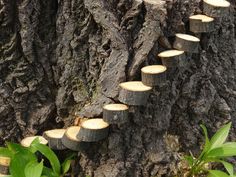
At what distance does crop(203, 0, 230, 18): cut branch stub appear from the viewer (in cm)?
310

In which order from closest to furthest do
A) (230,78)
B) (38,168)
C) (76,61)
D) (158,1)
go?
(38,168) → (158,1) → (76,61) → (230,78)

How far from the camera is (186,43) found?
293 cm

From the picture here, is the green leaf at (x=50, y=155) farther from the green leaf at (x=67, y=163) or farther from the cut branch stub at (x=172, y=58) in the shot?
the cut branch stub at (x=172, y=58)

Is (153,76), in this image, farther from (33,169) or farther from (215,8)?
(33,169)

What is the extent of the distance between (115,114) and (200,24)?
0.92 m

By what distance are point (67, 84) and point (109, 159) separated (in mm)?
633

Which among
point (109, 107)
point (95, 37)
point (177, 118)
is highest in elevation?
point (95, 37)

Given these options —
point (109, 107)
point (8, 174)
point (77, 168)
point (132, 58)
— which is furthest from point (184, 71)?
point (8, 174)

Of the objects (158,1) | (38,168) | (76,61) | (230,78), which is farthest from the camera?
(230,78)

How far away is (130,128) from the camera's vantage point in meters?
2.97

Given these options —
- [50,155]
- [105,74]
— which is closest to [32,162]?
[50,155]

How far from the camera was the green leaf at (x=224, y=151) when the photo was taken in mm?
2939

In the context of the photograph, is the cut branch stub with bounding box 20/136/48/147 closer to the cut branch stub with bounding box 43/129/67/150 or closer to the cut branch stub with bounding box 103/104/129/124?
the cut branch stub with bounding box 43/129/67/150

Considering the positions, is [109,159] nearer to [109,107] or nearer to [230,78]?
[109,107]
